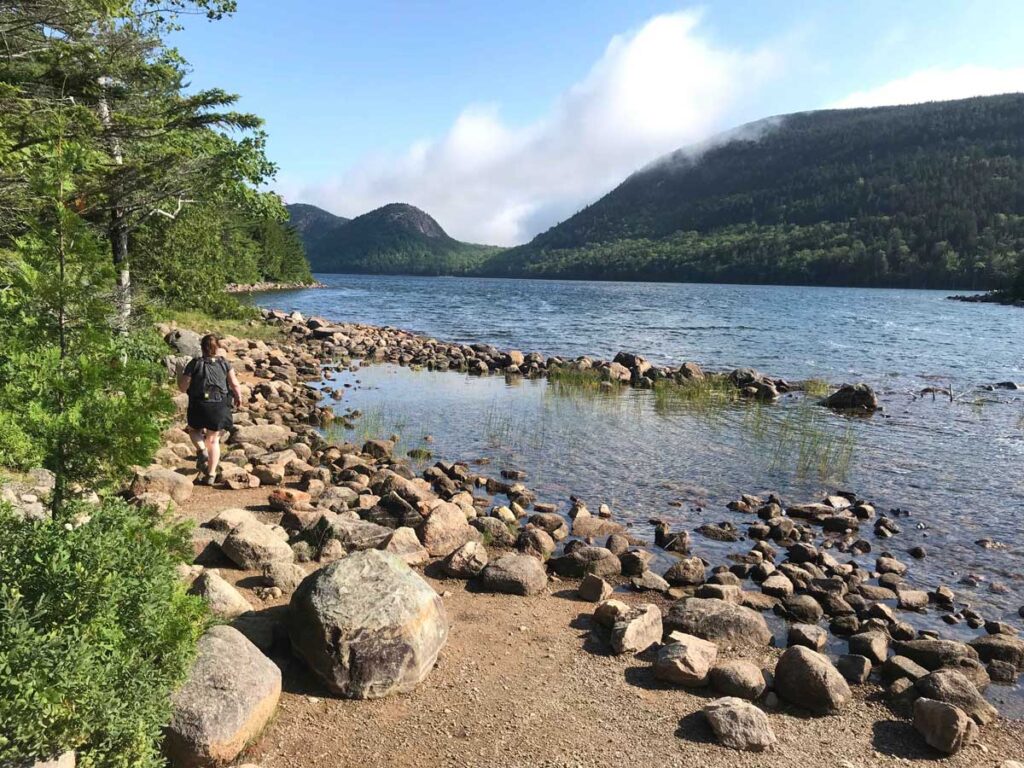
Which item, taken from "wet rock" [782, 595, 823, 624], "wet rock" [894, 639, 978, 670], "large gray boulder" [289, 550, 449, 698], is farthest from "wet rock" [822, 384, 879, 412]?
"large gray boulder" [289, 550, 449, 698]

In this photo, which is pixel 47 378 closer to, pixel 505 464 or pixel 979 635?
pixel 979 635

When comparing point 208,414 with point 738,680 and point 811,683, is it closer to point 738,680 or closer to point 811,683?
point 738,680

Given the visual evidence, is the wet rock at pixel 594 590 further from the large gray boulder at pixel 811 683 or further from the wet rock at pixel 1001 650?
the wet rock at pixel 1001 650

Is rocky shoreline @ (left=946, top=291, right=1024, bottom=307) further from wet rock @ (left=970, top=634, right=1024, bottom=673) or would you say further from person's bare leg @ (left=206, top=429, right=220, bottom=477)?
person's bare leg @ (left=206, top=429, right=220, bottom=477)

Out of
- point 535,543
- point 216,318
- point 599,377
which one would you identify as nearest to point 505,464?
point 535,543

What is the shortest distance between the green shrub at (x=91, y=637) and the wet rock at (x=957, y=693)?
6.53 meters

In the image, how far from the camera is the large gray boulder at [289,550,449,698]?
18.7ft

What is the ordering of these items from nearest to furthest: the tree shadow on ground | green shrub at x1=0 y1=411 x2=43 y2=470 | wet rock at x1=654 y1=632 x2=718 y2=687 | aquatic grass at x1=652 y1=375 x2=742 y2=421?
1. green shrub at x1=0 y1=411 x2=43 y2=470
2. the tree shadow on ground
3. wet rock at x1=654 y1=632 x2=718 y2=687
4. aquatic grass at x1=652 y1=375 x2=742 y2=421

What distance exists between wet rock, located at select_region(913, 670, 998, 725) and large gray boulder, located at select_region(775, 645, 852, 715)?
2.48 feet

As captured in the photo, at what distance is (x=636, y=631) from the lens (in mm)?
7086

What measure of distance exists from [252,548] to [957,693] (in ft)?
24.6

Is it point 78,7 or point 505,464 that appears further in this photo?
point 505,464

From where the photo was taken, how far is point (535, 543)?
32.5ft

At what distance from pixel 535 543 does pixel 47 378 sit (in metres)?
7.07
